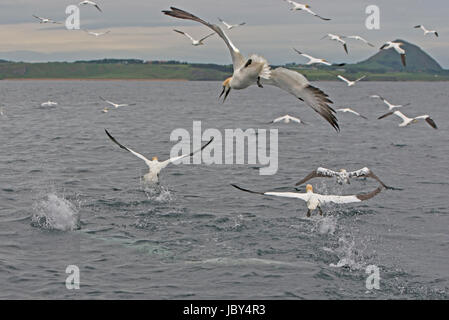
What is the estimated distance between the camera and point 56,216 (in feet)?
85.1

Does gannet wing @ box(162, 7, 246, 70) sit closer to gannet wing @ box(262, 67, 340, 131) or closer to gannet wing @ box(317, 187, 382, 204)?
gannet wing @ box(262, 67, 340, 131)

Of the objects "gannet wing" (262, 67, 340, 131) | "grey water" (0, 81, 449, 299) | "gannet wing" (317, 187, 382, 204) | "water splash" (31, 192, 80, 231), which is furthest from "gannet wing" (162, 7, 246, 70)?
"water splash" (31, 192, 80, 231)

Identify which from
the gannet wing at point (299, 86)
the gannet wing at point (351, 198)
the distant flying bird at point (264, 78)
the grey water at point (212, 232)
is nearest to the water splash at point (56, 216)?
the grey water at point (212, 232)

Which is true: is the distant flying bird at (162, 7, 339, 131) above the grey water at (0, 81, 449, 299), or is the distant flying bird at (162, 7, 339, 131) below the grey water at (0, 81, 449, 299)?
above

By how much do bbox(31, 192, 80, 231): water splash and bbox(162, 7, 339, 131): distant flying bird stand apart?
583 inches

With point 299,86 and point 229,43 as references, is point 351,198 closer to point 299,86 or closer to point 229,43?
point 299,86

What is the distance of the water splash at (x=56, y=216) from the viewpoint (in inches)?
998

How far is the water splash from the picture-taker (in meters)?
25.3

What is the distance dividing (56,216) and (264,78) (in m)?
16.4

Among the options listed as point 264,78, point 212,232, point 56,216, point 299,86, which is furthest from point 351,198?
point 56,216

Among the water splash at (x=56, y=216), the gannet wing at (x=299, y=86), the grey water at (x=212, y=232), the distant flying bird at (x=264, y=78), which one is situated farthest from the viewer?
the water splash at (x=56, y=216)

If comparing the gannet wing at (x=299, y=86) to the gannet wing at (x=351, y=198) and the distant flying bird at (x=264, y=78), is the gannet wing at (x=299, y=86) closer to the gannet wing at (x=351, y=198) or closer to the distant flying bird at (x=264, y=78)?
the distant flying bird at (x=264, y=78)

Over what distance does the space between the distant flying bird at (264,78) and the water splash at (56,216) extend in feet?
48.6
